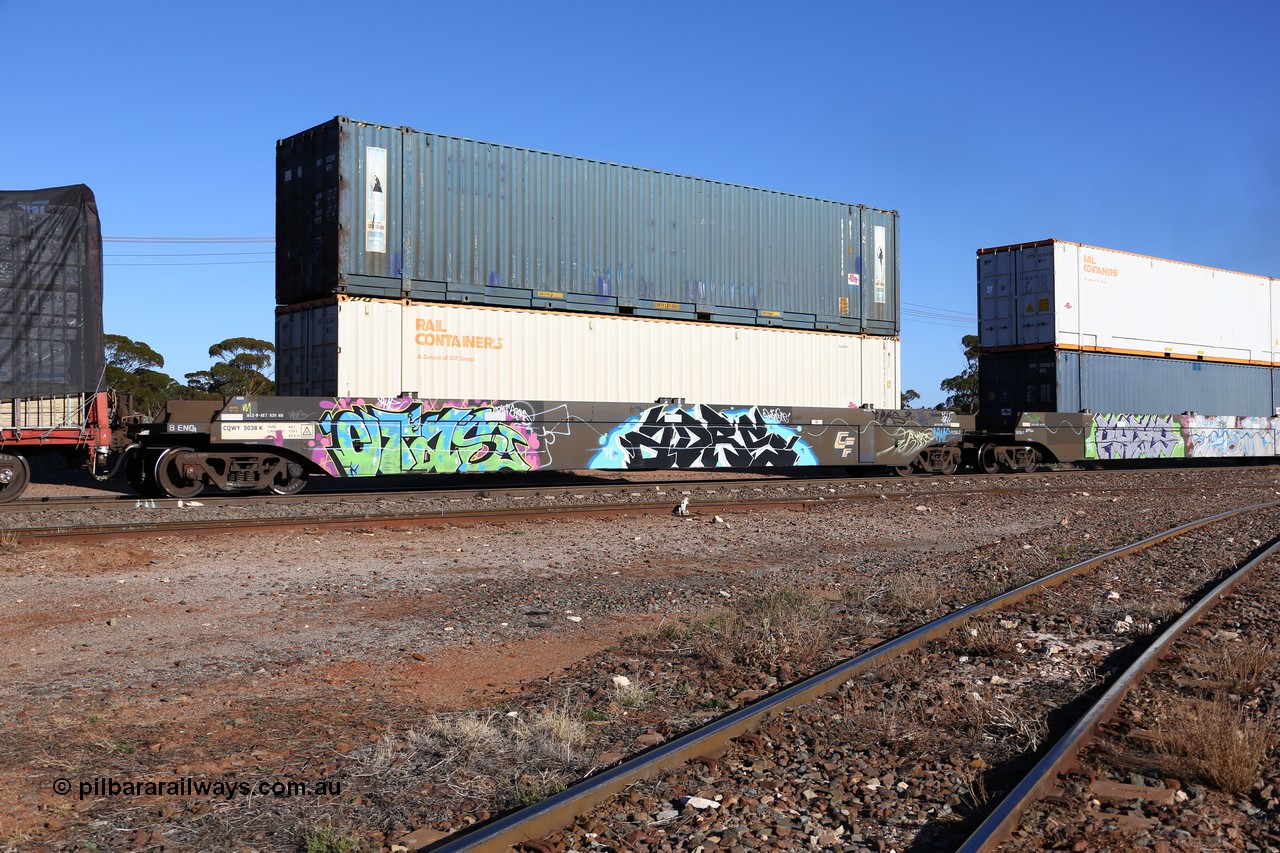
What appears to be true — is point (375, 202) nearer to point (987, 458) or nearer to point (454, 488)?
point (454, 488)

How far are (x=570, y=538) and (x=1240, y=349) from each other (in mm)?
23975

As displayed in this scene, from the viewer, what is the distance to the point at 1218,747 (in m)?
3.81

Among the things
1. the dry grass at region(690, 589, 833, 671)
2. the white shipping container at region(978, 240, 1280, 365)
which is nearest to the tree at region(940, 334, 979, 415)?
the white shipping container at region(978, 240, 1280, 365)

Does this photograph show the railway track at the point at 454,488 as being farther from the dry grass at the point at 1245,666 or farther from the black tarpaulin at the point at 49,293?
the dry grass at the point at 1245,666

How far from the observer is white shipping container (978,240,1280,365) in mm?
22328

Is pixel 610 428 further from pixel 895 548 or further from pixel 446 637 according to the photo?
pixel 446 637

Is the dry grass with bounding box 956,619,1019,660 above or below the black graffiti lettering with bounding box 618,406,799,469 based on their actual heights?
below

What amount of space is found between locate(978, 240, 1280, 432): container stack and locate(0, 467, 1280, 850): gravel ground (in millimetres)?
11193

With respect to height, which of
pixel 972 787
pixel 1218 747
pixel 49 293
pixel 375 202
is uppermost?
pixel 375 202

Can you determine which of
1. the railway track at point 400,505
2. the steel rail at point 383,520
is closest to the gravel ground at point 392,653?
the steel rail at point 383,520

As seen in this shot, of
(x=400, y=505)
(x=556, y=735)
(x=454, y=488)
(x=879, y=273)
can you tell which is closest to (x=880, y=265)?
(x=879, y=273)

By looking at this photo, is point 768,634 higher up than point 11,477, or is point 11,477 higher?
point 11,477

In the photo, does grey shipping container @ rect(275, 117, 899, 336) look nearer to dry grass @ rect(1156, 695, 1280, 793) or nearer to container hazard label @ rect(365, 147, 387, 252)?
container hazard label @ rect(365, 147, 387, 252)

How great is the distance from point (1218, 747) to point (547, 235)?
12997 millimetres
